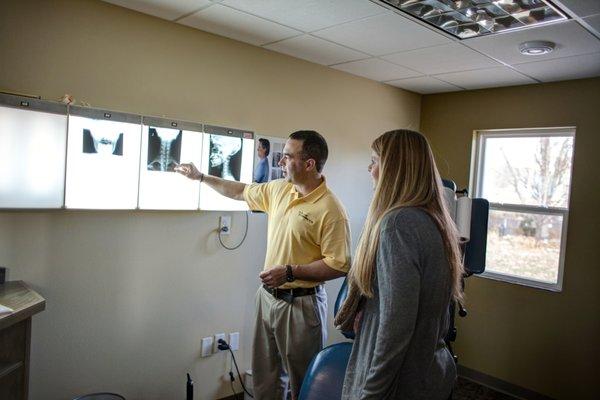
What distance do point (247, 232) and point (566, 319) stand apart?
2.34 m

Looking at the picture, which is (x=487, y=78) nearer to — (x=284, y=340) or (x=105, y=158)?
(x=284, y=340)

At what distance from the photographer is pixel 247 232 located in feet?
9.59

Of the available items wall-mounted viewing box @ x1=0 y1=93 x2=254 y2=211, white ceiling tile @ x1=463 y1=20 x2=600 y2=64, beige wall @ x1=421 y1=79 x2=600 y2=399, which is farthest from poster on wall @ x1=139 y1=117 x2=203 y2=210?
beige wall @ x1=421 y1=79 x2=600 y2=399

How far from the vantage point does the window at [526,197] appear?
10.8ft

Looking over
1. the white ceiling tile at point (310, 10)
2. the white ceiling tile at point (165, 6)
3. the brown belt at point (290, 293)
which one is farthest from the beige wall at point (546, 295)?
the white ceiling tile at point (165, 6)

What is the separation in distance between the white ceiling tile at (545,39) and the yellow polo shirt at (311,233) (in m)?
1.26

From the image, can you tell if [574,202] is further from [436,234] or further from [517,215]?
[436,234]

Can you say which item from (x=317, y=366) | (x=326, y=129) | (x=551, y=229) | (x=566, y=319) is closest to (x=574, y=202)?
(x=551, y=229)

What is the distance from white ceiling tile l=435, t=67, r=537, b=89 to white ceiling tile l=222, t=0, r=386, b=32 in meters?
1.34

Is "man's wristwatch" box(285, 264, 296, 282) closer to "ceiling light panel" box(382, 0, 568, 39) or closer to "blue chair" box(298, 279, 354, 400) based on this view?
"blue chair" box(298, 279, 354, 400)

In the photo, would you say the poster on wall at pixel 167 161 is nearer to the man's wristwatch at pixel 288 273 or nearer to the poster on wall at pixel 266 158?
the poster on wall at pixel 266 158

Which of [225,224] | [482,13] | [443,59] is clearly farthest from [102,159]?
[443,59]

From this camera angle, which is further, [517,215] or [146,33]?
[517,215]

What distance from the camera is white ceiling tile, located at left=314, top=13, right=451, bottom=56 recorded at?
2.27 m
